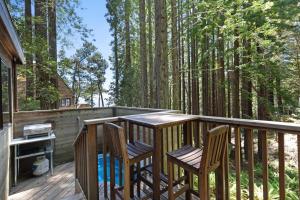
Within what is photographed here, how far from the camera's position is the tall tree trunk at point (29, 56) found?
730 centimetres

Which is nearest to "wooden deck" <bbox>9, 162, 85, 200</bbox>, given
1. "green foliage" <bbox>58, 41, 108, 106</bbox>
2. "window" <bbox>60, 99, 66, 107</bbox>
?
"green foliage" <bbox>58, 41, 108, 106</bbox>

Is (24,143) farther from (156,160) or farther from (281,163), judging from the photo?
(281,163)

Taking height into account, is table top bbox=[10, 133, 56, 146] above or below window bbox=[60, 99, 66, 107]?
below

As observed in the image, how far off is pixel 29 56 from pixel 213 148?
26.6 feet

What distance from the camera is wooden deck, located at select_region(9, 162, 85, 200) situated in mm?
3797

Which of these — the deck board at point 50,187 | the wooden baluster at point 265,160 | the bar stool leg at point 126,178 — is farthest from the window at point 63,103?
the wooden baluster at point 265,160

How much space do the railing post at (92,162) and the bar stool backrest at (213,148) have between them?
1.32 meters

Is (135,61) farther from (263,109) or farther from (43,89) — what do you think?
(263,109)

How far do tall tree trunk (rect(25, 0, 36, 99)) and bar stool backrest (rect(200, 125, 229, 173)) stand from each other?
7.55 m

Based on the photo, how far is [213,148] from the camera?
173cm

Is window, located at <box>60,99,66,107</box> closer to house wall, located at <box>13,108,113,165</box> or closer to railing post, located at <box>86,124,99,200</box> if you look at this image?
house wall, located at <box>13,108,113,165</box>

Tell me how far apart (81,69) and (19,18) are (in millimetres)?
8553

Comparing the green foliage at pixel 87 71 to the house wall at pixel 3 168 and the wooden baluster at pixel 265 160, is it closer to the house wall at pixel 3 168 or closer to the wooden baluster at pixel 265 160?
the house wall at pixel 3 168

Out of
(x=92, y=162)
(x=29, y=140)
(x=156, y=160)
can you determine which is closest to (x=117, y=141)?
(x=156, y=160)
